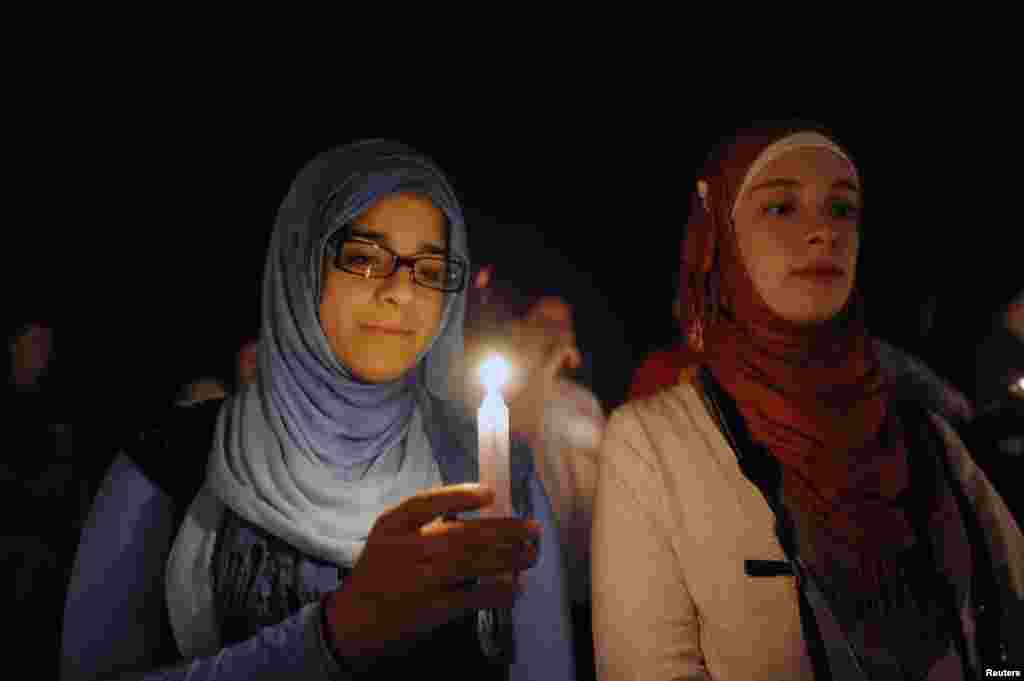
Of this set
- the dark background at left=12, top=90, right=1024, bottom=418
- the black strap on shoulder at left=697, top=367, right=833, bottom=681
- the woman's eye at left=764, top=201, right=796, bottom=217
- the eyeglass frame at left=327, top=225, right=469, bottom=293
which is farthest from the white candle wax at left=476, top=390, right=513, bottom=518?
the dark background at left=12, top=90, right=1024, bottom=418

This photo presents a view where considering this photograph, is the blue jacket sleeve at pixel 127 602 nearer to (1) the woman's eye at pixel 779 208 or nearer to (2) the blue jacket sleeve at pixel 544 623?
(2) the blue jacket sleeve at pixel 544 623

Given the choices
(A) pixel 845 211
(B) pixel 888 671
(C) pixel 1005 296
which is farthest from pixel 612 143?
(B) pixel 888 671

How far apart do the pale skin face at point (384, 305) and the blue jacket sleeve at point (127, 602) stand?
0.56 metres

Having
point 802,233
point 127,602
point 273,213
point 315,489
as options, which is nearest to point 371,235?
point 315,489

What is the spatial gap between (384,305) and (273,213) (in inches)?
215

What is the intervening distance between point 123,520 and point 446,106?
16.7 feet

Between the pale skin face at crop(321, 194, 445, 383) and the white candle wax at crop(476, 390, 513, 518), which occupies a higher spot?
the pale skin face at crop(321, 194, 445, 383)

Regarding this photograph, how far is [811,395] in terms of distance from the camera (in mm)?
1747

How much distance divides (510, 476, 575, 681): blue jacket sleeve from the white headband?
3.69ft

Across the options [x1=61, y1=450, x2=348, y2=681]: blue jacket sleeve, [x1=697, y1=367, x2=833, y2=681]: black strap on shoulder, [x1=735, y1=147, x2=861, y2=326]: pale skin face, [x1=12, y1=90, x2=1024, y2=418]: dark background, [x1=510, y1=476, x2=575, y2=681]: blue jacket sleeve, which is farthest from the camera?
[x1=12, y1=90, x2=1024, y2=418]: dark background

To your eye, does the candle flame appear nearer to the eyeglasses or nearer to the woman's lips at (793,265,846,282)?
the eyeglasses

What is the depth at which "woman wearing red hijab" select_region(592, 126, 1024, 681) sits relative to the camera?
1524 mm

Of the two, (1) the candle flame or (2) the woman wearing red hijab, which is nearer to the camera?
(1) the candle flame

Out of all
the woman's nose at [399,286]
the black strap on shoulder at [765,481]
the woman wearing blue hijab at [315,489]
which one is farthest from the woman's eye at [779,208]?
the woman's nose at [399,286]
